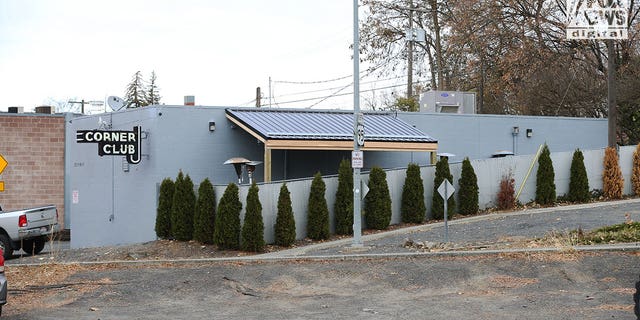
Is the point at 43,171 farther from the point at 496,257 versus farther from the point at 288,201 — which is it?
the point at 496,257

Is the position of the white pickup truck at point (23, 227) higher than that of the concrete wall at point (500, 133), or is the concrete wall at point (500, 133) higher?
the concrete wall at point (500, 133)

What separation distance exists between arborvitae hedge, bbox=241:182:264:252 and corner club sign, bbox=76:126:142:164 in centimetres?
578

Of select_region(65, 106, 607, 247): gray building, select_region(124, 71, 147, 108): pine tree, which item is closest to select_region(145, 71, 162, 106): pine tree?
select_region(124, 71, 147, 108): pine tree

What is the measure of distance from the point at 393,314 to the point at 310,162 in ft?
51.3

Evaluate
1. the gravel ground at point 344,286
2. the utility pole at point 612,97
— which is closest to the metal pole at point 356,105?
the gravel ground at point 344,286

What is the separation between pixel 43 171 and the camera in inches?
1529

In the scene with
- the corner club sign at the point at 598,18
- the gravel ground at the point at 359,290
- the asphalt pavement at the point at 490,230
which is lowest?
the gravel ground at the point at 359,290

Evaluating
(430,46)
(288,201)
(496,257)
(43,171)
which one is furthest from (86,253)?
(430,46)

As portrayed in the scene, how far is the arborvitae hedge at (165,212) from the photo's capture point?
78.6 ft

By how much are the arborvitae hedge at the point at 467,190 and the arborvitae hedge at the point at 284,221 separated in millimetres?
6609

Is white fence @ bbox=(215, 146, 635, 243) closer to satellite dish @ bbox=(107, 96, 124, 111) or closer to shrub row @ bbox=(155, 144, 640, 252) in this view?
shrub row @ bbox=(155, 144, 640, 252)

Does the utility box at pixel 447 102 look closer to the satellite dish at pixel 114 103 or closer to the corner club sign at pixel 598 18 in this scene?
the corner club sign at pixel 598 18

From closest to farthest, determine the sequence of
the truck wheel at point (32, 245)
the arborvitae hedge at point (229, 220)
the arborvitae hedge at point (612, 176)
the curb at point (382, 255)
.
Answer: the curb at point (382, 255) < the arborvitae hedge at point (229, 220) < the truck wheel at point (32, 245) < the arborvitae hedge at point (612, 176)

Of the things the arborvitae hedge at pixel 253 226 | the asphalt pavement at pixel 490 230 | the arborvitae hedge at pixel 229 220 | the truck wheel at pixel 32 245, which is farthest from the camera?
the truck wheel at pixel 32 245
